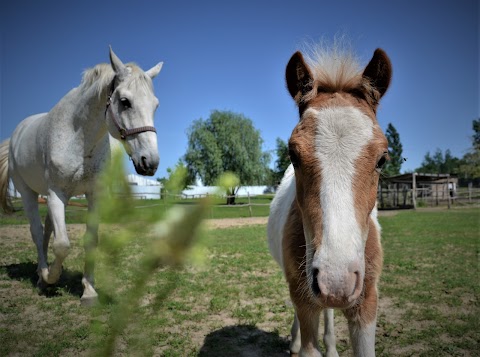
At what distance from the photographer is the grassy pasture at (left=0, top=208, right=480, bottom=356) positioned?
9.84 ft

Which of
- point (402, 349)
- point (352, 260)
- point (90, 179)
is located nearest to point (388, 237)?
point (402, 349)

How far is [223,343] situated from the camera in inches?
135

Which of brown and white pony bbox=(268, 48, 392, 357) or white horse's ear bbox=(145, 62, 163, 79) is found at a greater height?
white horse's ear bbox=(145, 62, 163, 79)

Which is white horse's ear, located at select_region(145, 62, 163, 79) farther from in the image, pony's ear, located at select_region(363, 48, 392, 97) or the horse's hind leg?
the horse's hind leg

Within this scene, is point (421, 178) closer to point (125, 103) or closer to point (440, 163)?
point (125, 103)

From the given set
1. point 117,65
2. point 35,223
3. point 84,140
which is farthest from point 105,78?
point 35,223

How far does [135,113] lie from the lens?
3.34 m

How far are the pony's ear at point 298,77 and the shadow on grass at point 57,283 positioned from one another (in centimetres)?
428

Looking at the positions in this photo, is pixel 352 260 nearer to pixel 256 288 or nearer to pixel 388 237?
pixel 256 288

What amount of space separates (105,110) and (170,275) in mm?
3534

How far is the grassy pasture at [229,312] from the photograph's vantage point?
2998 mm

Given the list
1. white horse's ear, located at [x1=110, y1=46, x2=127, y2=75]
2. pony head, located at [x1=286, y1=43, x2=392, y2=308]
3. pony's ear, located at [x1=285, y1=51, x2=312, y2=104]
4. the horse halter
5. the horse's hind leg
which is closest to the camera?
pony head, located at [x1=286, y1=43, x2=392, y2=308]

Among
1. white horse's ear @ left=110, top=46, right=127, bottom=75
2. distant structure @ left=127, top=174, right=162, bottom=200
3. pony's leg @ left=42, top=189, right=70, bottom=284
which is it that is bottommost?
pony's leg @ left=42, top=189, right=70, bottom=284

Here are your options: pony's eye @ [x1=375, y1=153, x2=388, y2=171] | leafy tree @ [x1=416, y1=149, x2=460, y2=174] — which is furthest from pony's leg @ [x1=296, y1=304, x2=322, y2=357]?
leafy tree @ [x1=416, y1=149, x2=460, y2=174]
